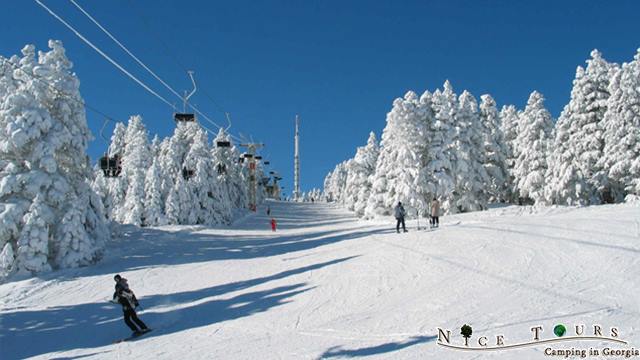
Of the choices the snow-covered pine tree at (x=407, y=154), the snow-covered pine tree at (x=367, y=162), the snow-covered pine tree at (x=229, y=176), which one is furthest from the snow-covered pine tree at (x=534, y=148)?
the snow-covered pine tree at (x=229, y=176)

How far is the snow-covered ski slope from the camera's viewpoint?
33.3 feet

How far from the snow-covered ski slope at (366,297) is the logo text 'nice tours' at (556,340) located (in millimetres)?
203

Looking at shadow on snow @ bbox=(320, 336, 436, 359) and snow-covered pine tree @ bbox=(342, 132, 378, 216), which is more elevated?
snow-covered pine tree @ bbox=(342, 132, 378, 216)

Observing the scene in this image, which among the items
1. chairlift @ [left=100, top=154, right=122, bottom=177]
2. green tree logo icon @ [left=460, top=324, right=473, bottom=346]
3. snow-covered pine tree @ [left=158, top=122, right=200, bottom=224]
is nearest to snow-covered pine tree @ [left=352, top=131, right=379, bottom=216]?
snow-covered pine tree @ [left=158, top=122, right=200, bottom=224]

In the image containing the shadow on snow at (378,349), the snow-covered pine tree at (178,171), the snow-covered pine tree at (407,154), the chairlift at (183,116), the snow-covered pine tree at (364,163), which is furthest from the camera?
the snow-covered pine tree at (364,163)

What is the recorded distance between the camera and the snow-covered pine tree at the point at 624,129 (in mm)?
32594

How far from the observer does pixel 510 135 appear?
192ft

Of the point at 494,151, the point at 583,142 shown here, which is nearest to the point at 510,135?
the point at 494,151

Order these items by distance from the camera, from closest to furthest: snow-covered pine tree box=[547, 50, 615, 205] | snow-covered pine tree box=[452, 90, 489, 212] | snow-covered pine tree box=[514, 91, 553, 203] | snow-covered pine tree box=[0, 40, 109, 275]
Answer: snow-covered pine tree box=[0, 40, 109, 275], snow-covered pine tree box=[547, 50, 615, 205], snow-covered pine tree box=[452, 90, 489, 212], snow-covered pine tree box=[514, 91, 553, 203]

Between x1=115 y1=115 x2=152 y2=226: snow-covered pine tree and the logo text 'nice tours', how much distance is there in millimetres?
45724

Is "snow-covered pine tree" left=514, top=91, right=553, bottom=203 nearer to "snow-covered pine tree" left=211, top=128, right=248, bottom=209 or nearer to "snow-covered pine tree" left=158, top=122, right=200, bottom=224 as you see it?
"snow-covered pine tree" left=158, top=122, right=200, bottom=224

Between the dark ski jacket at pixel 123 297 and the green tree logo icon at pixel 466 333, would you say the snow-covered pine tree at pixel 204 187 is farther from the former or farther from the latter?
the green tree logo icon at pixel 466 333

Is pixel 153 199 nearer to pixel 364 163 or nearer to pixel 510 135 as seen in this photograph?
pixel 364 163

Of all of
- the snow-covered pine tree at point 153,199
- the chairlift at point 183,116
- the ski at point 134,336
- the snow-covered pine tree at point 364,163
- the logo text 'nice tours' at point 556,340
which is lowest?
the ski at point 134,336
